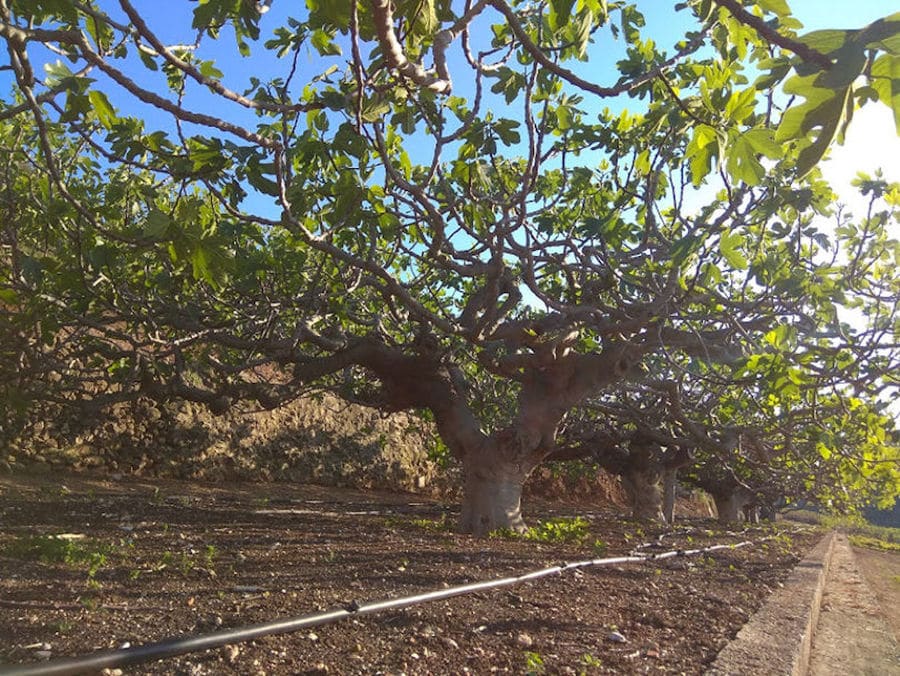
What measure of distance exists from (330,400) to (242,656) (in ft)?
40.6

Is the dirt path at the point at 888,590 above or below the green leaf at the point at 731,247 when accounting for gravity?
below

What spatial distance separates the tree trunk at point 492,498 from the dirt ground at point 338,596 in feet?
1.26

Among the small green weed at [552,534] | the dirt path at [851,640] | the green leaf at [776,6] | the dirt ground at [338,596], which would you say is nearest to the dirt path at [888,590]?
the dirt path at [851,640]

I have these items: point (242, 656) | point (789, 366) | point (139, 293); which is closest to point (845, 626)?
point (789, 366)

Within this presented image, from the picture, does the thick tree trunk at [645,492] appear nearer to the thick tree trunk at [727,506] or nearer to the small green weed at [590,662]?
the thick tree trunk at [727,506]

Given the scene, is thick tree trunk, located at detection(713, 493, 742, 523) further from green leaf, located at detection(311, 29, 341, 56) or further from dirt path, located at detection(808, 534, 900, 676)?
green leaf, located at detection(311, 29, 341, 56)

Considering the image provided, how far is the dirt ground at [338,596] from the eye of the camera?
2309 mm

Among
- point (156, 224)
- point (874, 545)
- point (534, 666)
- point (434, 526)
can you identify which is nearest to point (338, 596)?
point (534, 666)

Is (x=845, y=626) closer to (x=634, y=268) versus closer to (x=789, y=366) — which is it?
(x=789, y=366)

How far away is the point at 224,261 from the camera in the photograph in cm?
211

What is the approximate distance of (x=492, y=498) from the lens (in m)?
6.20

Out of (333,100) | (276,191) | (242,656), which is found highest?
(333,100)

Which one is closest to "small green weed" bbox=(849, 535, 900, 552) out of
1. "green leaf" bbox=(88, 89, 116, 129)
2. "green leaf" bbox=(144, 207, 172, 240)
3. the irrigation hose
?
the irrigation hose

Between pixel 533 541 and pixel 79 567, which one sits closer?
pixel 79 567
